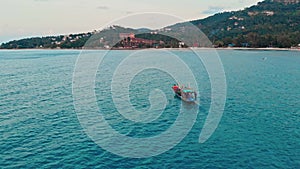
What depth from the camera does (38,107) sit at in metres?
68.4

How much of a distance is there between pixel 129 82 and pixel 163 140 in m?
58.4

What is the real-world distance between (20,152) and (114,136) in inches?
637

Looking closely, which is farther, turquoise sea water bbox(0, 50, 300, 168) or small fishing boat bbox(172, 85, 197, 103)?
small fishing boat bbox(172, 85, 197, 103)

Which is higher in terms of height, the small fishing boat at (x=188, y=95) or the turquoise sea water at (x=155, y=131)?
the small fishing boat at (x=188, y=95)

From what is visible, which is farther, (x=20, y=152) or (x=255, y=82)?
(x=255, y=82)

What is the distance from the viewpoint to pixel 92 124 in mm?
56188

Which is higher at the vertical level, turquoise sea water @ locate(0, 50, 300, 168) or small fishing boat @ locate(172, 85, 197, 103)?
small fishing boat @ locate(172, 85, 197, 103)

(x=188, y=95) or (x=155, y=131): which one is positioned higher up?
(x=188, y=95)

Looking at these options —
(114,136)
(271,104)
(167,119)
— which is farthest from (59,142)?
(271,104)

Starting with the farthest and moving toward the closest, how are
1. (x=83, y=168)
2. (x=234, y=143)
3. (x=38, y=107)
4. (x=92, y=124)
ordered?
(x=38, y=107) < (x=92, y=124) < (x=234, y=143) < (x=83, y=168)

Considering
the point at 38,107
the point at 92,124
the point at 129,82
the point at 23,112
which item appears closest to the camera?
the point at 92,124

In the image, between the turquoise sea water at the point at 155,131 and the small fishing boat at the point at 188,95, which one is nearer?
the turquoise sea water at the point at 155,131

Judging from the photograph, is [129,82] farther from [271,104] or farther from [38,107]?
[271,104]

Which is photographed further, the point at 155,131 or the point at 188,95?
the point at 188,95
